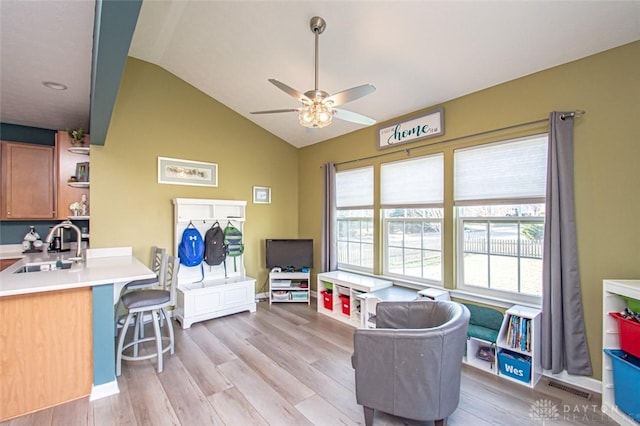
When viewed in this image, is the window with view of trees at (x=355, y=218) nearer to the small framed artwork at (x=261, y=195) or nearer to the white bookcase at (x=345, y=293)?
the white bookcase at (x=345, y=293)

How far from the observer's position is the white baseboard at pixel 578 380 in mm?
2293

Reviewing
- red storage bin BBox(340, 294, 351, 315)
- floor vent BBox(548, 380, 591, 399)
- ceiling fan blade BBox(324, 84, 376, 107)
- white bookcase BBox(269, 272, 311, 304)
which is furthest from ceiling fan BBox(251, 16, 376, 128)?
white bookcase BBox(269, 272, 311, 304)

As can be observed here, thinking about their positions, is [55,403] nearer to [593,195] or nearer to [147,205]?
[147,205]

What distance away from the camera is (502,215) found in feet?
9.46

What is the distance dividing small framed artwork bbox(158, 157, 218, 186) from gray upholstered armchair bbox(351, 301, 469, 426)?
137 inches

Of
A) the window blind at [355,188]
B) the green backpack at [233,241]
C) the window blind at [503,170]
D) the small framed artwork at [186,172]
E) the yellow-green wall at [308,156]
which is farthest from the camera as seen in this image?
the green backpack at [233,241]

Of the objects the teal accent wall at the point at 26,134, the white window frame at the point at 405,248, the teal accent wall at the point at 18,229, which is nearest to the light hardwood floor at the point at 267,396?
the white window frame at the point at 405,248

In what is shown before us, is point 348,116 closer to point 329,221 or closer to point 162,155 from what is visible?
point 329,221

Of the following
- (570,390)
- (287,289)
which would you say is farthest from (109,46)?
(570,390)

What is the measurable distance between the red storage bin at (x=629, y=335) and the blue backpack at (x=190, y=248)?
4427 mm

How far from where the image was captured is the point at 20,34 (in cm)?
227

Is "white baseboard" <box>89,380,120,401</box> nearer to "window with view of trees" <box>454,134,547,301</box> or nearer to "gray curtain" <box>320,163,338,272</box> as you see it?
"gray curtain" <box>320,163,338,272</box>

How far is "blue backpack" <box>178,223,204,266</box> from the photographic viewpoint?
13.2ft

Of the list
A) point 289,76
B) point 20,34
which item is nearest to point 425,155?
point 289,76
